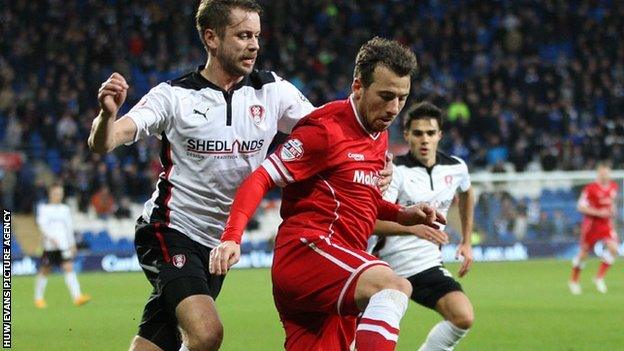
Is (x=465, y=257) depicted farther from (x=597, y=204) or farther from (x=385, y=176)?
(x=597, y=204)

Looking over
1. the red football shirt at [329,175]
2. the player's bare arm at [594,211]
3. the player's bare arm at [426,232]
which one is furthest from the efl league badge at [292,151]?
the player's bare arm at [594,211]

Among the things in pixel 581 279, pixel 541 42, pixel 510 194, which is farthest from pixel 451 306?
pixel 541 42

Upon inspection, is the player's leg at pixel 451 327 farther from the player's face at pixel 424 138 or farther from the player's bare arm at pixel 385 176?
the player's bare arm at pixel 385 176

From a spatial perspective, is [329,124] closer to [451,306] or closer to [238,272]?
[451,306]

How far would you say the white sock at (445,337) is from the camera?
8266 mm

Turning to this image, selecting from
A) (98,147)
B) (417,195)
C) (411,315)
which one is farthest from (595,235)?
(98,147)

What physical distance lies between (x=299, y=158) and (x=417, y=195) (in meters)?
3.48

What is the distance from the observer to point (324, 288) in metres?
5.85

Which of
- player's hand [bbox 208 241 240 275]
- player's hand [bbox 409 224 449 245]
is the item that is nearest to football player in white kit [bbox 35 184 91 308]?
player's hand [bbox 409 224 449 245]

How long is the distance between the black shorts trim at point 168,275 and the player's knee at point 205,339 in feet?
0.84

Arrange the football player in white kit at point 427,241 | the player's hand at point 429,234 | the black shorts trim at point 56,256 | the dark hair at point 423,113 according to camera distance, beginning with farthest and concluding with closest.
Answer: the black shorts trim at point 56,256
the dark hair at point 423,113
the football player in white kit at point 427,241
the player's hand at point 429,234

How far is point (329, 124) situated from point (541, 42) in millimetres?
27118

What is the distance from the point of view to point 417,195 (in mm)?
9297

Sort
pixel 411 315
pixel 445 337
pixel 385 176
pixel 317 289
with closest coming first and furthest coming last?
pixel 317 289 < pixel 385 176 < pixel 445 337 < pixel 411 315
